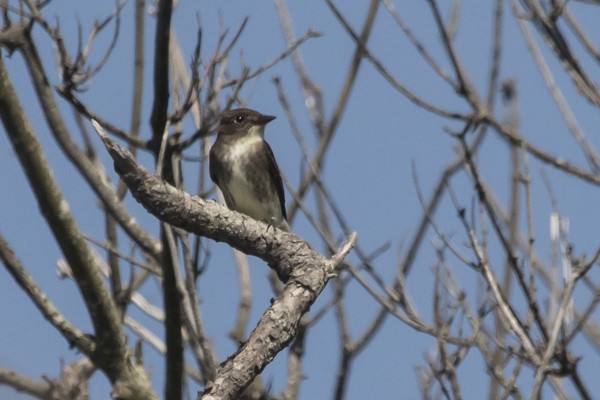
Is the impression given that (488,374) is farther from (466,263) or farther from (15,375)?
(15,375)

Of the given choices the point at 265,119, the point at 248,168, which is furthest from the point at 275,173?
the point at 265,119

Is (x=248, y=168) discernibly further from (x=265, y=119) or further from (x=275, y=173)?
(x=265, y=119)

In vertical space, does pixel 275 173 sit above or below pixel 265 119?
below

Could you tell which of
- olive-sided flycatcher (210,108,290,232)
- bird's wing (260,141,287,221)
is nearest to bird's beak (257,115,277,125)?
olive-sided flycatcher (210,108,290,232)

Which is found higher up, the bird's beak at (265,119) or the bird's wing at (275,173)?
the bird's beak at (265,119)

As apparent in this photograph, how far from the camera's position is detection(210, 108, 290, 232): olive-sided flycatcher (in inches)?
294

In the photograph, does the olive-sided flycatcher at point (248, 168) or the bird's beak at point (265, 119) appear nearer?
the olive-sided flycatcher at point (248, 168)

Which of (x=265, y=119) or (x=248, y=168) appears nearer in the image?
(x=248, y=168)

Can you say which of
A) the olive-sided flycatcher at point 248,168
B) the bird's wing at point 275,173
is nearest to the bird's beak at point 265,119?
the olive-sided flycatcher at point 248,168

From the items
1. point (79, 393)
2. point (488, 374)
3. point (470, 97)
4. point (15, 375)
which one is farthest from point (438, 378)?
point (15, 375)

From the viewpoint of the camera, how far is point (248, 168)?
7.52 metres

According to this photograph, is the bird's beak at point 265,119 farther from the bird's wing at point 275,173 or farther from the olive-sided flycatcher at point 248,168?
the bird's wing at point 275,173

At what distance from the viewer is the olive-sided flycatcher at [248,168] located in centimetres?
746

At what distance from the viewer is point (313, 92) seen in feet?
25.1
